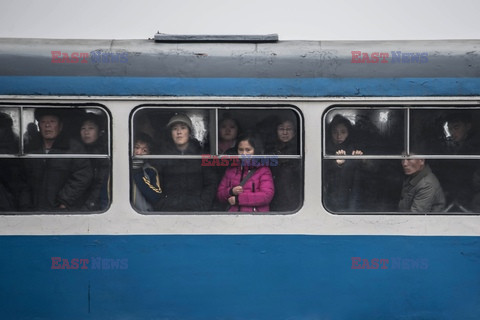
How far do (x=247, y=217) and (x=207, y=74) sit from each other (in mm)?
1231

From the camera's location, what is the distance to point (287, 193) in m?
4.47

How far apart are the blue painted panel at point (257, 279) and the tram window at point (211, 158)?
31 cm

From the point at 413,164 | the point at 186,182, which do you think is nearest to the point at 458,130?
the point at 413,164

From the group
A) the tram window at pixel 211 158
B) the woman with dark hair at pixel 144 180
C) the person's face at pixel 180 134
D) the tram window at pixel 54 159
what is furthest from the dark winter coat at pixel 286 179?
the tram window at pixel 54 159

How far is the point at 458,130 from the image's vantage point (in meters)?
4.45

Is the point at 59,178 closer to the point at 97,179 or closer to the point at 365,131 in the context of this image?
the point at 97,179

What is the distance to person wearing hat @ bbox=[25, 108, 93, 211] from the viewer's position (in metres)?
4.39

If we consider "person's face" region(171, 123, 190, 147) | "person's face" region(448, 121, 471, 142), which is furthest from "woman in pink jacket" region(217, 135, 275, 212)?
"person's face" region(448, 121, 471, 142)

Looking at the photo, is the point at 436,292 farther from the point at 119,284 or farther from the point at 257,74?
the point at 119,284

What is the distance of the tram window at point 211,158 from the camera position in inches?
174

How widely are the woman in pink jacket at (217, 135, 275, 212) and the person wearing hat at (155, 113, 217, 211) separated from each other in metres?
0.13

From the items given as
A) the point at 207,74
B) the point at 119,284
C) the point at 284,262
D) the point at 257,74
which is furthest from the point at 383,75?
the point at 119,284

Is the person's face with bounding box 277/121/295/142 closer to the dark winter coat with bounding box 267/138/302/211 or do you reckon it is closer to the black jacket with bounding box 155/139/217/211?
the dark winter coat with bounding box 267/138/302/211

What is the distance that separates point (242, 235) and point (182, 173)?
2.35 feet
